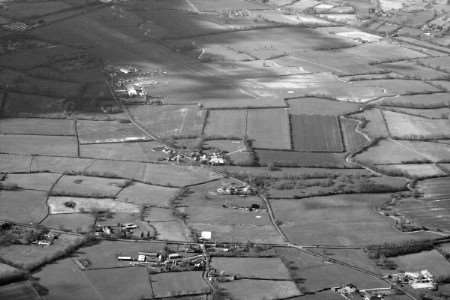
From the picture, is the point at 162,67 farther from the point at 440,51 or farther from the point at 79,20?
the point at 440,51

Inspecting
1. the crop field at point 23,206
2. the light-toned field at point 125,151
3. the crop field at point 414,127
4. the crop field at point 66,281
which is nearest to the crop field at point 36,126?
the light-toned field at point 125,151

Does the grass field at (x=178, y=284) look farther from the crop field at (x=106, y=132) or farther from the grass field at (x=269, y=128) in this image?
the crop field at (x=106, y=132)

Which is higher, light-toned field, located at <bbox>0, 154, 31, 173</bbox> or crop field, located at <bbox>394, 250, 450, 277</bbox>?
crop field, located at <bbox>394, 250, 450, 277</bbox>

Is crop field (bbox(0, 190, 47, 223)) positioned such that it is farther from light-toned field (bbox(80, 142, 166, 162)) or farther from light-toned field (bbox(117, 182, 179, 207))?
light-toned field (bbox(80, 142, 166, 162))

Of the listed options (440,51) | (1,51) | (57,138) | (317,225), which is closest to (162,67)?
(1,51)

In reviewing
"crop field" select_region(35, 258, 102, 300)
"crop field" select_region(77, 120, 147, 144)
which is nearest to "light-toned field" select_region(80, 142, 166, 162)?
"crop field" select_region(77, 120, 147, 144)

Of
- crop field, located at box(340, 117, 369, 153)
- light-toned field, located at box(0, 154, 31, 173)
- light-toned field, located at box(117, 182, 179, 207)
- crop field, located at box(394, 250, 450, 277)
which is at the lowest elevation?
light-toned field, located at box(0, 154, 31, 173)
